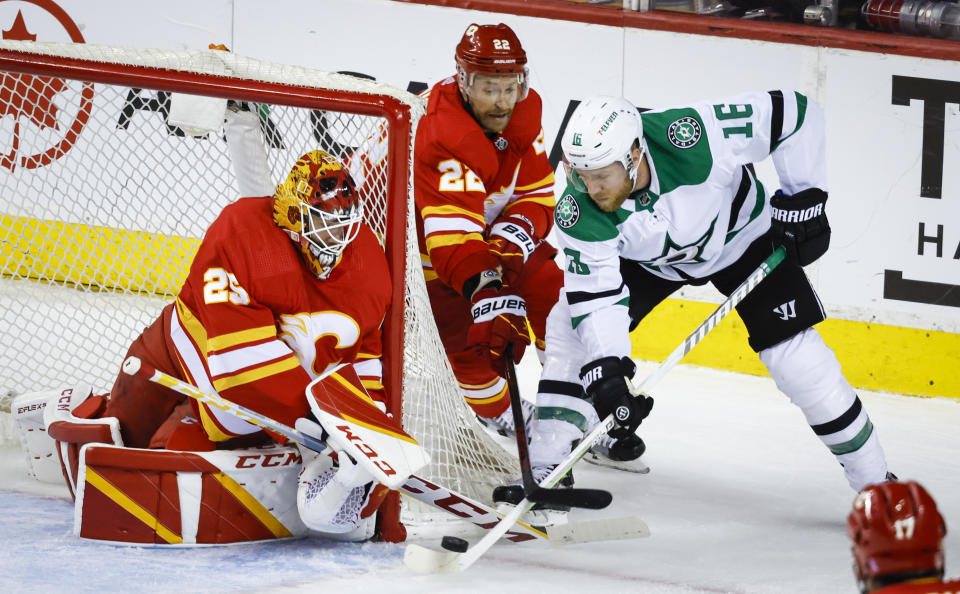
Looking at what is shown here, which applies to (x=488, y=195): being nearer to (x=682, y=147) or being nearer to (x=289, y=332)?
(x=682, y=147)

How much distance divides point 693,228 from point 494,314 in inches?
21.3

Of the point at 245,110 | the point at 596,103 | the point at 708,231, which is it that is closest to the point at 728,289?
the point at 708,231

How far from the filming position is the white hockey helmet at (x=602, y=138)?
2430 millimetres

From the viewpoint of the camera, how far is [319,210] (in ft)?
7.73

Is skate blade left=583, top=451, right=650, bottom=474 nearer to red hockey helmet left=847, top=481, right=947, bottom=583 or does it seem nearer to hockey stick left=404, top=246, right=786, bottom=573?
hockey stick left=404, top=246, right=786, bottom=573

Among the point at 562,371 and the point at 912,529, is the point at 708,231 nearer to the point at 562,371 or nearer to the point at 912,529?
the point at 562,371

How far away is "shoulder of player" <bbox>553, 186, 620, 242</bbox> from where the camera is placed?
255cm

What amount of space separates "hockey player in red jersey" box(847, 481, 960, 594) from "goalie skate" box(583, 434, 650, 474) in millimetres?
2167

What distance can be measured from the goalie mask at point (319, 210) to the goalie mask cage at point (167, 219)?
0.15 meters

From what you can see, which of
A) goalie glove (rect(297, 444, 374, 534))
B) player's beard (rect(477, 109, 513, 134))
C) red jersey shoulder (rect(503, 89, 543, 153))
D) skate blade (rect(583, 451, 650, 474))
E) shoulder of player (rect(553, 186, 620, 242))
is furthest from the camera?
skate blade (rect(583, 451, 650, 474))

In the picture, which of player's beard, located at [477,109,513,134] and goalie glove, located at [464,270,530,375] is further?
player's beard, located at [477,109,513,134]

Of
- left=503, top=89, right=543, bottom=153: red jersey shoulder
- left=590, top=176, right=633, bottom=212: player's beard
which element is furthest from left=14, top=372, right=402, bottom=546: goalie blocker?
left=503, top=89, right=543, bottom=153: red jersey shoulder

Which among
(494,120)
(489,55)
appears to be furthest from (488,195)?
(489,55)

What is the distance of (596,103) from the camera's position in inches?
99.7
